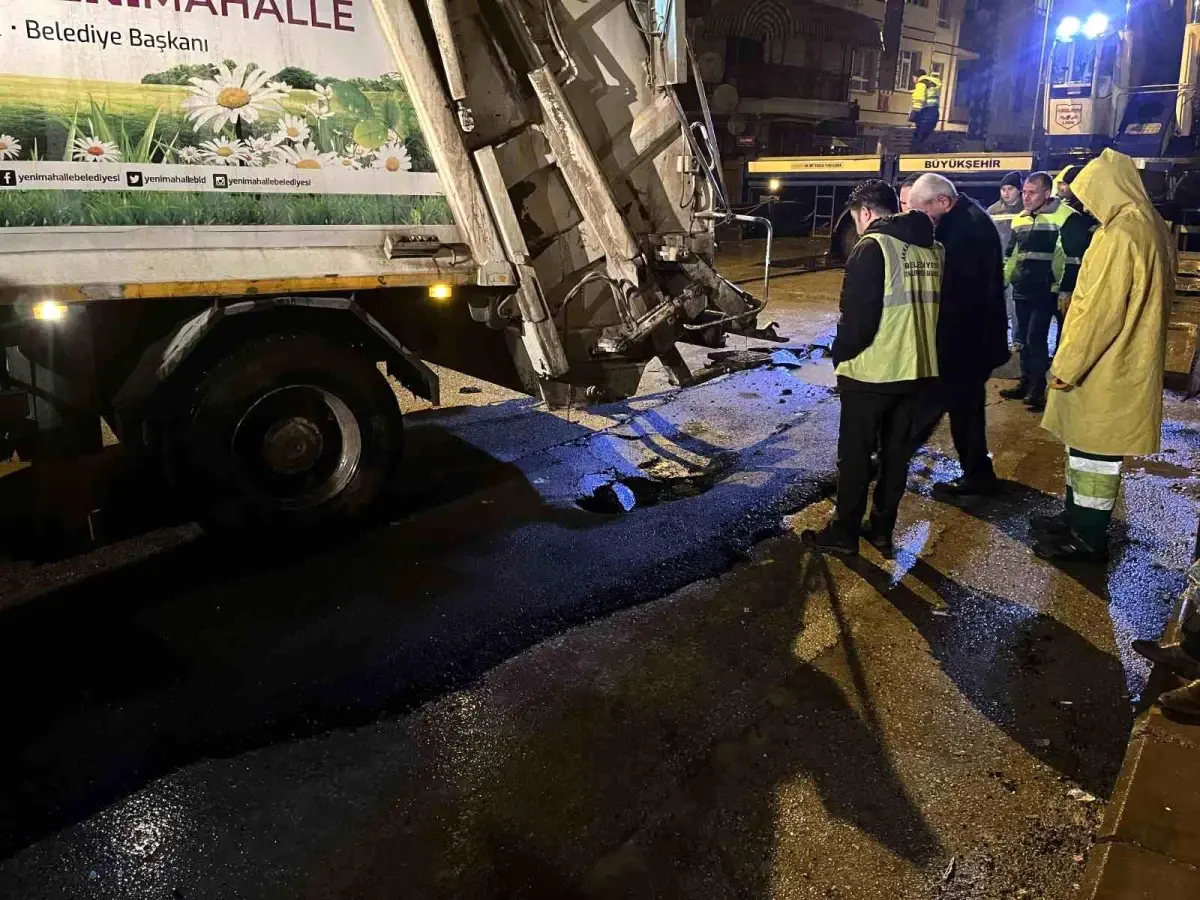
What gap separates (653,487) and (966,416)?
6.01ft

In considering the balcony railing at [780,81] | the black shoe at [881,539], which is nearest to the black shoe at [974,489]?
the black shoe at [881,539]

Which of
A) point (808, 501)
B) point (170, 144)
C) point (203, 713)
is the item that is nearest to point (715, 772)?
point (203, 713)

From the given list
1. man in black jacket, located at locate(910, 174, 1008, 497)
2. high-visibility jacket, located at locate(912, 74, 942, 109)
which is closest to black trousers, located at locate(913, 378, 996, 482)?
man in black jacket, located at locate(910, 174, 1008, 497)

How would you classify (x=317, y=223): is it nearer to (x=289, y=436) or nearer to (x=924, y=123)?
(x=289, y=436)

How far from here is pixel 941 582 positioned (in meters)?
4.02

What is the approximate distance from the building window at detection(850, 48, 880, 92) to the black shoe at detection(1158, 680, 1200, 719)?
33.6 meters

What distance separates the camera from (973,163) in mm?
15016

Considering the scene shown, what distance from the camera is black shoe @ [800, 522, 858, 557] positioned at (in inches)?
167

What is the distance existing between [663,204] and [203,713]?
353cm

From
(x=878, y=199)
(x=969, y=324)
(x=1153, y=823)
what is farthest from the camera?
(x=969, y=324)

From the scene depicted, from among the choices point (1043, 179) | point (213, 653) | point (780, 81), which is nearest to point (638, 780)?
point (213, 653)

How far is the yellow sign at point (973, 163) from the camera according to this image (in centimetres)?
1477

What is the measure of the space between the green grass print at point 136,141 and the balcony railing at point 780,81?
89.6 feet

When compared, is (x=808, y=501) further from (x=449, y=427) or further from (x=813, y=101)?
(x=813, y=101)
